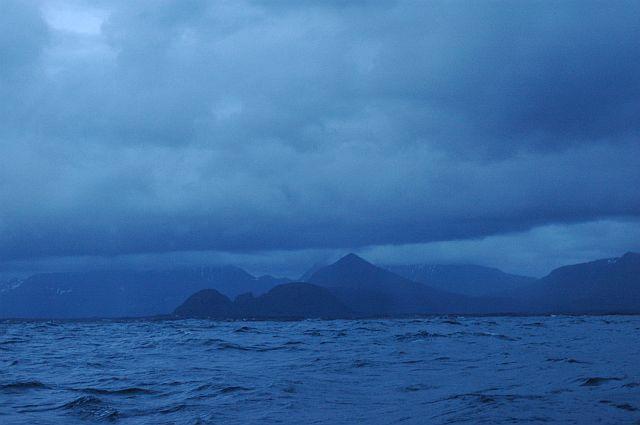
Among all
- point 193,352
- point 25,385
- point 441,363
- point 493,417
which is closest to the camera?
point 493,417

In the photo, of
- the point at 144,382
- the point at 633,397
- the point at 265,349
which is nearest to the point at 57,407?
the point at 144,382

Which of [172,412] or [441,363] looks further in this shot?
[441,363]

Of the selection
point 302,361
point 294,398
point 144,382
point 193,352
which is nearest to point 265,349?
point 193,352

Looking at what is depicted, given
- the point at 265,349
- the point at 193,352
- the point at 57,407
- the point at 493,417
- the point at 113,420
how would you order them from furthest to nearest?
the point at 265,349 → the point at 193,352 → the point at 57,407 → the point at 113,420 → the point at 493,417

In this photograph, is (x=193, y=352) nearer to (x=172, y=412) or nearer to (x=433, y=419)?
(x=172, y=412)

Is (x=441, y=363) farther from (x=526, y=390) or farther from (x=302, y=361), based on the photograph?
(x=526, y=390)

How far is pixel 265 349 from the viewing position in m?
59.3

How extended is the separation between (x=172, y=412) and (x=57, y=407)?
593 cm

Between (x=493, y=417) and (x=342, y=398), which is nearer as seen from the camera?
(x=493, y=417)

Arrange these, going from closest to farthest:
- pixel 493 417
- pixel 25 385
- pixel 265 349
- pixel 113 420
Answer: pixel 493 417, pixel 113 420, pixel 25 385, pixel 265 349

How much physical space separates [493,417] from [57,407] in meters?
18.5

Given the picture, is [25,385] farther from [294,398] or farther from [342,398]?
[342,398]

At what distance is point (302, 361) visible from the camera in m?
45.5

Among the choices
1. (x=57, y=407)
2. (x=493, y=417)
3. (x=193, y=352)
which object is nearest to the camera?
(x=493, y=417)
